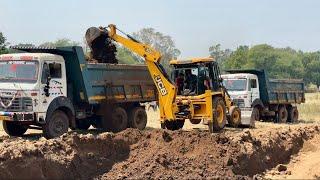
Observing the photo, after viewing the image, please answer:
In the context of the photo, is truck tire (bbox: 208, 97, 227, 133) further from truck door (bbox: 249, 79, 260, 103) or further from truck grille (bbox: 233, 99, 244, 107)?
truck door (bbox: 249, 79, 260, 103)

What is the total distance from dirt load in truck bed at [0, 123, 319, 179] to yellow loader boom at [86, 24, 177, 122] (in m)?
3.51

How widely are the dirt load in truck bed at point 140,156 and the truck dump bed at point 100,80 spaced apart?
148 inches

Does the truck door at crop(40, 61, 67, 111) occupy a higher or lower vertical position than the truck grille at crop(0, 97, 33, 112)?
higher

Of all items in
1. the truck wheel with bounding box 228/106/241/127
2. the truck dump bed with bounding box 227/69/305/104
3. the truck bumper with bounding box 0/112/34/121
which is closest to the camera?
the truck bumper with bounding box 0/112/34/121

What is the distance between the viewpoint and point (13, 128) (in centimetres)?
1614

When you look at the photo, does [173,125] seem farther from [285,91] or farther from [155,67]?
[285,91]

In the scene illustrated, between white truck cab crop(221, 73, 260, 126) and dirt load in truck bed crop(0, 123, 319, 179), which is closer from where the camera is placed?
dirt load in truck bed crop(0, 123, 319, 179)

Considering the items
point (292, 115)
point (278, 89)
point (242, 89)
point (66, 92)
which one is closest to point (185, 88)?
point (66, 92)

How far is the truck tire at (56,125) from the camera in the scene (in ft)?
48.6

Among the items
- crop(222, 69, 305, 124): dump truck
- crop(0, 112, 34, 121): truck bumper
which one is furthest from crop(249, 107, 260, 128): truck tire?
crop(0, 112, 34, 121): truck bumper

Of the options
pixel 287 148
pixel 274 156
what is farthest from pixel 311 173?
pixel 287 148

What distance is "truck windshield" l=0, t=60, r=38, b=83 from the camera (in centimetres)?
1479

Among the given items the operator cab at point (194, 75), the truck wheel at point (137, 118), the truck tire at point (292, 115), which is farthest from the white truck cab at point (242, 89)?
the truck wheel at point (137, 118)

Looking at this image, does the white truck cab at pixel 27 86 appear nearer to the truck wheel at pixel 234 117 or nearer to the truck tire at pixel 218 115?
the truck tire at pixel 218 115
